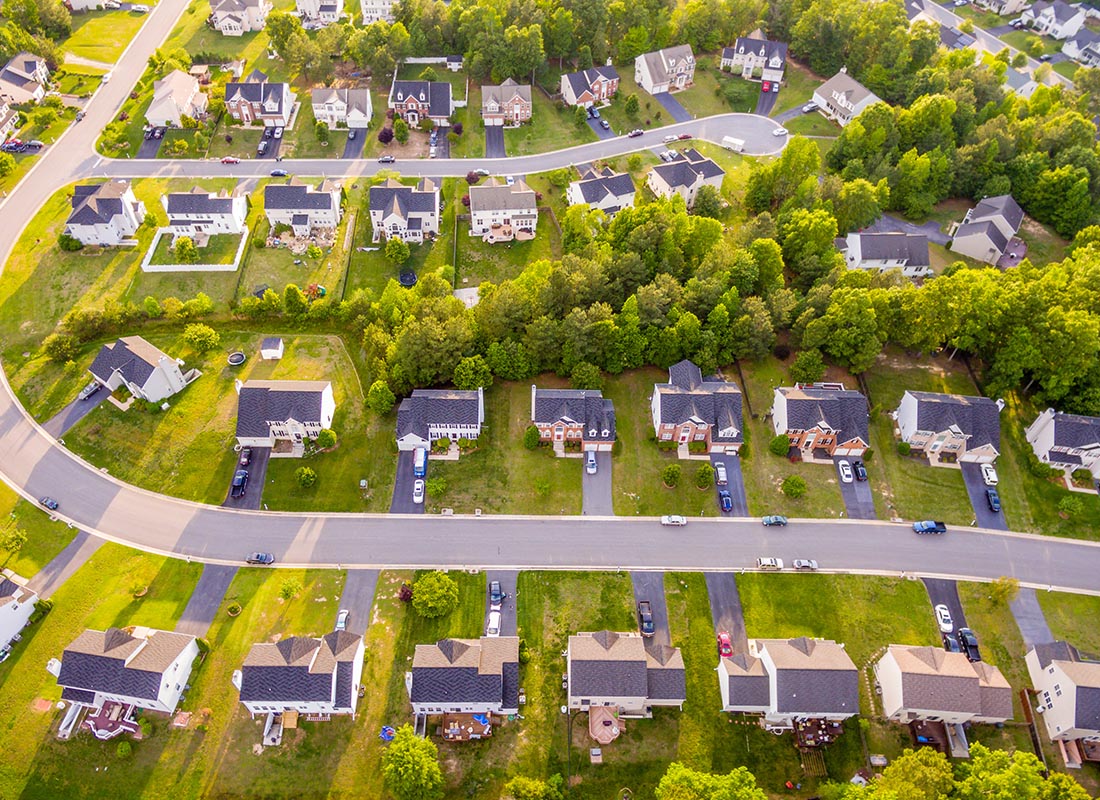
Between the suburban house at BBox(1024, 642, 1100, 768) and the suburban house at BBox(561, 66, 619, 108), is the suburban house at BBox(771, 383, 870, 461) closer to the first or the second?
the suburban house at BBox(1024, 642, 1100, 768)

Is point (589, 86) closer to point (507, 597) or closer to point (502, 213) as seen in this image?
point (502, 213)

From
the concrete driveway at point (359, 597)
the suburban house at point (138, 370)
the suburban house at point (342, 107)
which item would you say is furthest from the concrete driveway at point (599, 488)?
the suburban house at point (342, 107)

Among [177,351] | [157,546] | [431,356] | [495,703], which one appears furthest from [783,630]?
[177,351]

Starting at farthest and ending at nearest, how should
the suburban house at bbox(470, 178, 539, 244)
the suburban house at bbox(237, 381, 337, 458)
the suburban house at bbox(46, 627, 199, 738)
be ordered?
the suburban house at bbox(470, 178, 539, 244), the suburban house at bbox(237, 381, 337, 458), the suburban house at bbox(46, 627, 199, 738)

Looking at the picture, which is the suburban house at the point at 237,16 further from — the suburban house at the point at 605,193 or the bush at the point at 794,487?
the bush at the point at 794,487

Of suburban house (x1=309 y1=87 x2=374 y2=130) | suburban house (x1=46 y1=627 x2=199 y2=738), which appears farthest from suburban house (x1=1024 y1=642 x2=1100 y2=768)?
suburban house (x1=309 y1=87 x2=374 y2=130)
